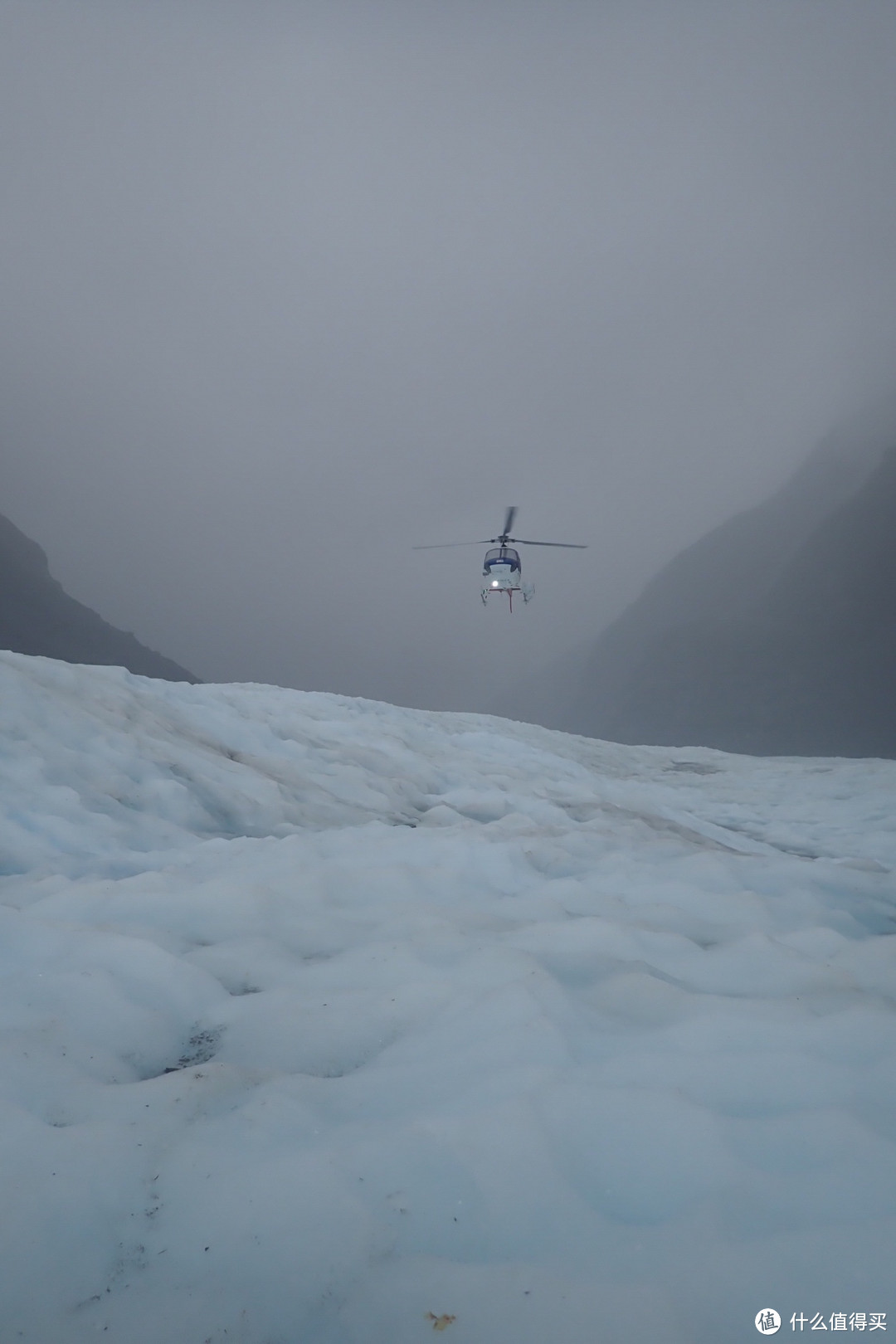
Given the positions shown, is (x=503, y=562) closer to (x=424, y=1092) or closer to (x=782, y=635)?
(x=424, y=1092)

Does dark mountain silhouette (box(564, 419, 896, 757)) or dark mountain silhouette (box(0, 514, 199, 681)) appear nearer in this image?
dark mountain silhouette (box(0, 514, 199, 681))

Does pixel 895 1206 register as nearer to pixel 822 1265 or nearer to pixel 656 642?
pixel 822 1265

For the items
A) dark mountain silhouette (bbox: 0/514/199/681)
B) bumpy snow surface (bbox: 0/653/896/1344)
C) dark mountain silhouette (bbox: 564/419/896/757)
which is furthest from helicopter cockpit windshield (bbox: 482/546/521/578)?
dark mountain silhouette (bbox: 564/419/896/757)

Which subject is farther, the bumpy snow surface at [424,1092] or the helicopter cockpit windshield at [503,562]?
the helicopter cockpit windshield at [503,562]

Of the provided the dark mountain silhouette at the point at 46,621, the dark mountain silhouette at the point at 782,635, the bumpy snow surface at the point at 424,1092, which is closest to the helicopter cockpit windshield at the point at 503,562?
the bumpy snow surface at the point at 424,1092

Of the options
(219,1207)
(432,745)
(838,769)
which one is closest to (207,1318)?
(219,1207)

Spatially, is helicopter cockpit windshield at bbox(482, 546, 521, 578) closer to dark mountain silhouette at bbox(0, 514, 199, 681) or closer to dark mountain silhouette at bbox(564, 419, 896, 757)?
dark mountain silhouette at bbox(0, 514, 199, 681)

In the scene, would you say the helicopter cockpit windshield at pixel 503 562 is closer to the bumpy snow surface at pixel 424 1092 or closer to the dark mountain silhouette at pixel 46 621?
the bumpy snow surface at pixel 424 1092
